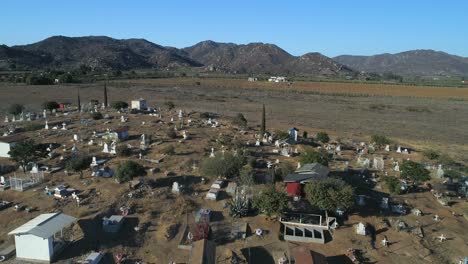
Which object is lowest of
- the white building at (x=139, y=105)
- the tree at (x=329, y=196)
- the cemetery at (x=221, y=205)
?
the cemetery at (x=221, y=205)

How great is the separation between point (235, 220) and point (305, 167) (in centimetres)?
634

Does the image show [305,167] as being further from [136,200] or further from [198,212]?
[136,200]

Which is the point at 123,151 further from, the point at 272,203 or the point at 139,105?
the point at 139,105

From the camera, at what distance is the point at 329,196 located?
1800cm

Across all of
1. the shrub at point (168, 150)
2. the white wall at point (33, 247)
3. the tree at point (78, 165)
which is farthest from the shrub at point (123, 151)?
the white wall at point (33, 247)

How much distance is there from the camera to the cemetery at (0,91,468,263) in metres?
15.5

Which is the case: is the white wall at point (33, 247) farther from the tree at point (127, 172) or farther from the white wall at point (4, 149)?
the white wall at point (4, 149)

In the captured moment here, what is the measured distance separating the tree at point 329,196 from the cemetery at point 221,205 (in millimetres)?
53

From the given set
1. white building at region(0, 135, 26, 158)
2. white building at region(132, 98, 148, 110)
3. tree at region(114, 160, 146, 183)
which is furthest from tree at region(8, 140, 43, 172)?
white building at region(132, 98, 148, 110)

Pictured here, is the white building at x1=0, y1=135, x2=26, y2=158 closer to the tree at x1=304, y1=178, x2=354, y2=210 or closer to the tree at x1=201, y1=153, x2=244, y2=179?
the tree at x1=201, y1=153, x2=244, y2=179

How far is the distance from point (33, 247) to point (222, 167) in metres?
10.8

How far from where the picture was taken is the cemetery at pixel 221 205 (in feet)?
50.9

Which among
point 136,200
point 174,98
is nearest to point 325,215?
point 136,200

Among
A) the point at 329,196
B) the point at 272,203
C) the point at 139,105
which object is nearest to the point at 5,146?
the point at 272,203
